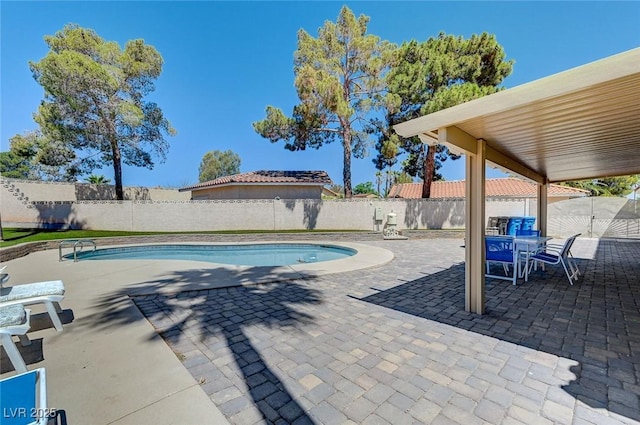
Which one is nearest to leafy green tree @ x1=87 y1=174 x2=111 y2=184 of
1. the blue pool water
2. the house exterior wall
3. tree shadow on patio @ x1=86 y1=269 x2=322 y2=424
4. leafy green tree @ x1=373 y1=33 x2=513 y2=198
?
the house exterior wall

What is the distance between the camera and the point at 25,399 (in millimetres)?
1974

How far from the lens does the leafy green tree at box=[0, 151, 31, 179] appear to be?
116 feet

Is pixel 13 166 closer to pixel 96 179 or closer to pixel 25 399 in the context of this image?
pixel 96 179

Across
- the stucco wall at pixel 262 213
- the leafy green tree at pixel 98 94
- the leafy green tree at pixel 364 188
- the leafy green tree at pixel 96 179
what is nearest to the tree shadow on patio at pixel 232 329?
the stucco wall at pixel 262 213

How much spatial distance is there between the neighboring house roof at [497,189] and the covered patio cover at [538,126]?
16.7 metres

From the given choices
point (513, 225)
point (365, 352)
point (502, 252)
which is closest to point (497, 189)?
point (513, 225)

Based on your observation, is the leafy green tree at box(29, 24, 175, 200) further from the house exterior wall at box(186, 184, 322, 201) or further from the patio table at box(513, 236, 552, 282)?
the patio table at box(513, 236, 552, 282)

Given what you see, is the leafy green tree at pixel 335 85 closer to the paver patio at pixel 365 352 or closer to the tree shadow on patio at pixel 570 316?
the tree shadow on patio at pixel 570 316

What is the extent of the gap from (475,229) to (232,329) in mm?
3892

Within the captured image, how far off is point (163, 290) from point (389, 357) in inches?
180

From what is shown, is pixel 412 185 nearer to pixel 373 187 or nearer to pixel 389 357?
pixel 373 187

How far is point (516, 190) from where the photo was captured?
917 inches

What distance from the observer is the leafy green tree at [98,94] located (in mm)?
14344

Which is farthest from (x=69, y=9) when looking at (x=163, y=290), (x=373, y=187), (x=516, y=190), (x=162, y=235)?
(x=373, y=187)
